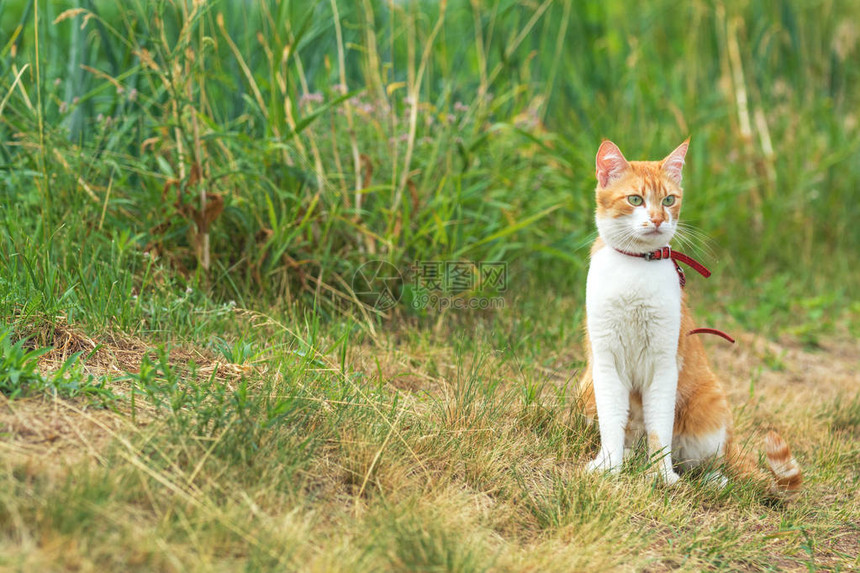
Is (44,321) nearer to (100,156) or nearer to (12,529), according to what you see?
(12,529)

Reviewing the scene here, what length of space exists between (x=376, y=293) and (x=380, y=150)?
0.72m

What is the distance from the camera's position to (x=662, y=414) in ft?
7.51

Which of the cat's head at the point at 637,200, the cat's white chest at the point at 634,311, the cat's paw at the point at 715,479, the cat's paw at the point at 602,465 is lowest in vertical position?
the cat's paw at the point at 715,479

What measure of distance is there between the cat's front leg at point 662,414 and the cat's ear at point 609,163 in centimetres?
59

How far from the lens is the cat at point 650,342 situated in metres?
2.23

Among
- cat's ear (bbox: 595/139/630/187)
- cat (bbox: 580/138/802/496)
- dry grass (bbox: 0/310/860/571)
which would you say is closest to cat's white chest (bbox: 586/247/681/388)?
cat (bbox: 580/138/802/496)

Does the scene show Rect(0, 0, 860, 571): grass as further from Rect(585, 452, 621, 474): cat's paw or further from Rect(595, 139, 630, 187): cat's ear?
Rect(595, 139, 630, 187): cat's ear

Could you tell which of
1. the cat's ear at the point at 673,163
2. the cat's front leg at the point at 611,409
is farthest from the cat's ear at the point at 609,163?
the cat's front leg at the point at 611,409

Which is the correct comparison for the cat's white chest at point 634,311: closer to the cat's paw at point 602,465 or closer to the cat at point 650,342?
the cat at point 650,342

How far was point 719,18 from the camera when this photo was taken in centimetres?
521

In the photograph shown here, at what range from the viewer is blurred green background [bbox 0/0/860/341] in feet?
9.67

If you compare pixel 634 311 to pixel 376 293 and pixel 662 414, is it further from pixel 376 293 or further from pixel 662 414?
pixel 376 293

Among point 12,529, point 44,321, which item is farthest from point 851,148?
point 12,529

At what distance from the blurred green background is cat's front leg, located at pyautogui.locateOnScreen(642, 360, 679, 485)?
0.44 m
